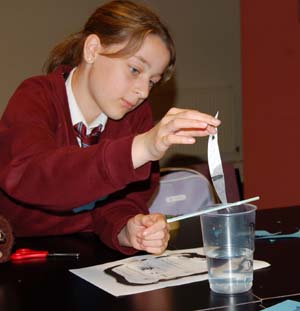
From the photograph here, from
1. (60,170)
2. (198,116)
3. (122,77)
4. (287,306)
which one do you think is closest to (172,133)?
(198,116)

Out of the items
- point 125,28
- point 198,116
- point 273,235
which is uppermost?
point 125,28

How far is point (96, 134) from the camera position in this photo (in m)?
1.72

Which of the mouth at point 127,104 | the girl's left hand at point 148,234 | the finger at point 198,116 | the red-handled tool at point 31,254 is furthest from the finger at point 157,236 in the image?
the mouth at point 127,104

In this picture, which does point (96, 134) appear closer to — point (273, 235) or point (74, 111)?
point (74, 111)

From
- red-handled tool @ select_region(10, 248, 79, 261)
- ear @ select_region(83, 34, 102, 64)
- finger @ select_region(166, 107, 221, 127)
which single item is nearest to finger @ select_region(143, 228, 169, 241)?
red-handled tool @ select_region(10, 248, 79, 261)

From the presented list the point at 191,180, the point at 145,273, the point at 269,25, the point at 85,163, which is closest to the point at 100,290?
the point at 145,273

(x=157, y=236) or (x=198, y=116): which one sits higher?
(x=198, y=116)

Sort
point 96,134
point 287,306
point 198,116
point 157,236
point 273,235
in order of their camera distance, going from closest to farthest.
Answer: point 287,306 → point 198,116 → point 157,236 → point 273,235 → point 96,134

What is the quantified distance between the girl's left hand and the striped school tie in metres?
0.32

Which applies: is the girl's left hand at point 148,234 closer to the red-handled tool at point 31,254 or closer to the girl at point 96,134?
the girl at point 96,134

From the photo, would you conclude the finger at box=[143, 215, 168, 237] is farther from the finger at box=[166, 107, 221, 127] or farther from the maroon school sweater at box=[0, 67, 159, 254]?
the finger at box=[166, 107, 221, 127]

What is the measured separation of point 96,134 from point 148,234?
1.47 feet

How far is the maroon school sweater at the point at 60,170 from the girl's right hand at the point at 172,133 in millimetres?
21

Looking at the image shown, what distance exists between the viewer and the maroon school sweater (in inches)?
46.9
